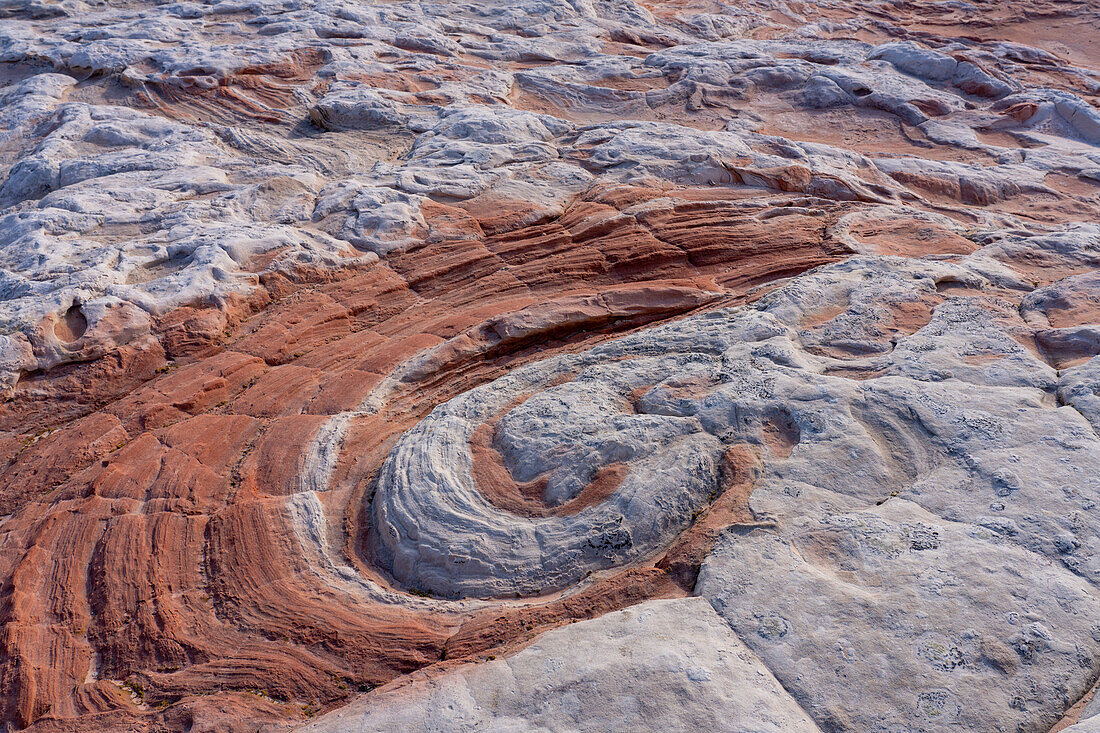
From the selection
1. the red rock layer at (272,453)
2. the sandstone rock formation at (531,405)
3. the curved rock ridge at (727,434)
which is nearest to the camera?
the sandstone rock formation at (531,405)

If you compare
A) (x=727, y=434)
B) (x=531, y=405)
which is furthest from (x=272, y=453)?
(x=727, y=434)

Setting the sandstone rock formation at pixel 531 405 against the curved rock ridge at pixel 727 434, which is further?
the curved rock ridge at pixel 727 434

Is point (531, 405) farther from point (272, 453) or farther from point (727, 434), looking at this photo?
point (272, 453)

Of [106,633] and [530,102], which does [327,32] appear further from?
[106,633]

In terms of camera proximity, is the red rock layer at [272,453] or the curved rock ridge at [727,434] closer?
the red rock layer at [272,453]

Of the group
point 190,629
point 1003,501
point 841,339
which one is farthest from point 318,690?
point 841,339

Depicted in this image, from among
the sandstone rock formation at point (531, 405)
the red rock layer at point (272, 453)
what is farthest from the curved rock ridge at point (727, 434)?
the red rock layer at point (272, 453)

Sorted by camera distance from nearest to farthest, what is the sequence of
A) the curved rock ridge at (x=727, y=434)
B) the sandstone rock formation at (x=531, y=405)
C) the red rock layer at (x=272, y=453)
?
the sandstone rock formation at (x=531, y=405) → the red rock layer at (x=272, y=453) → the curved rock ridge at (x=727, y=434)

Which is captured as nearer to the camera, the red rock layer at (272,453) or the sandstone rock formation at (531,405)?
the sandstone rock formation at (531,405)

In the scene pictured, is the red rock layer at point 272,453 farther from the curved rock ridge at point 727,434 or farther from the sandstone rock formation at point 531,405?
the curved rock ridge at point 727,434
